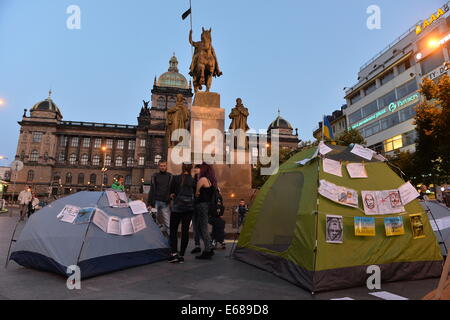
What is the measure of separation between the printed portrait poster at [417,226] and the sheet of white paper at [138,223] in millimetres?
4908

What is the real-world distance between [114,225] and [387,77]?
41687mm

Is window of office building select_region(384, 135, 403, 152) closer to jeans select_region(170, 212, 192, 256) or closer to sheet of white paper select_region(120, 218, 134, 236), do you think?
jeans select_region(170, 212, 192, 256)

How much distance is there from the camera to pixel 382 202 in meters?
4.32

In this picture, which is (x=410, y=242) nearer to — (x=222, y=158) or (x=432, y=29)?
(x=222, y=158)

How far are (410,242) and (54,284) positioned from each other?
564 cm

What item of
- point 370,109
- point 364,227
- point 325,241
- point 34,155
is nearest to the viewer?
point 325,241

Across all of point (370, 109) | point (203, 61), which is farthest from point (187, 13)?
point (370, 109)

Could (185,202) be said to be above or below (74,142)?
below

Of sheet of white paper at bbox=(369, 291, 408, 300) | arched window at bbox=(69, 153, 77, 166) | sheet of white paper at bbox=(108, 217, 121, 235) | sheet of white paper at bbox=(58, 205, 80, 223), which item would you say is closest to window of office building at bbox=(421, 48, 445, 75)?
sheet of white paper at bbox=(369, 291, 408, 300)

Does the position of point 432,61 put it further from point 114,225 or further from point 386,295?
point 114,225

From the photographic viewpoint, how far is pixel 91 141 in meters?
76.6

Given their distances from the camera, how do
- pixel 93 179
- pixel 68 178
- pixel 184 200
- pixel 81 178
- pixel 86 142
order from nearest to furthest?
pixel 184 200, pixel 68 178, pixel 81 178, pixel 93 179, pixel 86 142
